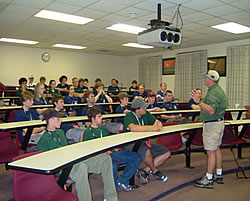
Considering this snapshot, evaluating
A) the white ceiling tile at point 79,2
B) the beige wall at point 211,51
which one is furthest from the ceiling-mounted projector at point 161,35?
the beige wall at point 211,51

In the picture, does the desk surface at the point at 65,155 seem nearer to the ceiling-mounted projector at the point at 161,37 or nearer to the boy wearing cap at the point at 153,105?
the ceiling-mounted projector at the point at 161,37

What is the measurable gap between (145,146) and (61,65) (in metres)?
8.01

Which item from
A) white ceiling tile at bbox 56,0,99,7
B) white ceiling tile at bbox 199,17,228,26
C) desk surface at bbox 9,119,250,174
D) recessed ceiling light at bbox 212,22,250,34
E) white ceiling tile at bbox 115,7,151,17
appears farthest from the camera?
recessed ceiling light at bbox 212,22,250,34

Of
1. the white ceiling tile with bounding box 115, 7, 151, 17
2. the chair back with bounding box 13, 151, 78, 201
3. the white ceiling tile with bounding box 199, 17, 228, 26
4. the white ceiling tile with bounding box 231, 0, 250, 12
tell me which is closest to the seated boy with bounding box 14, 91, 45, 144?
the chair back with bounding box 13, 151, 78, 201

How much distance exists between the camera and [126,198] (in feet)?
9.00

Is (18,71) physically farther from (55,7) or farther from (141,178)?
(141,178)

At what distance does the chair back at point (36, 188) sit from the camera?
1.74m

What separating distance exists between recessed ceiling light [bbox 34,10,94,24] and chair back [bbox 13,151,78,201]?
3.95 m

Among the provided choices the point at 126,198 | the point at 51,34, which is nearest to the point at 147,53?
the point at 51,34

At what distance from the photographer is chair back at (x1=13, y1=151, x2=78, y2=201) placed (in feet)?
5.70

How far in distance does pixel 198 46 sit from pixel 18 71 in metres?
6.81

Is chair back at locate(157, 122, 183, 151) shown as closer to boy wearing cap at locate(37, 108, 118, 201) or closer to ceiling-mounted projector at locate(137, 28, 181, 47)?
boy wearing cap at locate(37, 108, 118, 201)

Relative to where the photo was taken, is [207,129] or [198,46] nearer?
[207,129]

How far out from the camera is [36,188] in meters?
1.86
